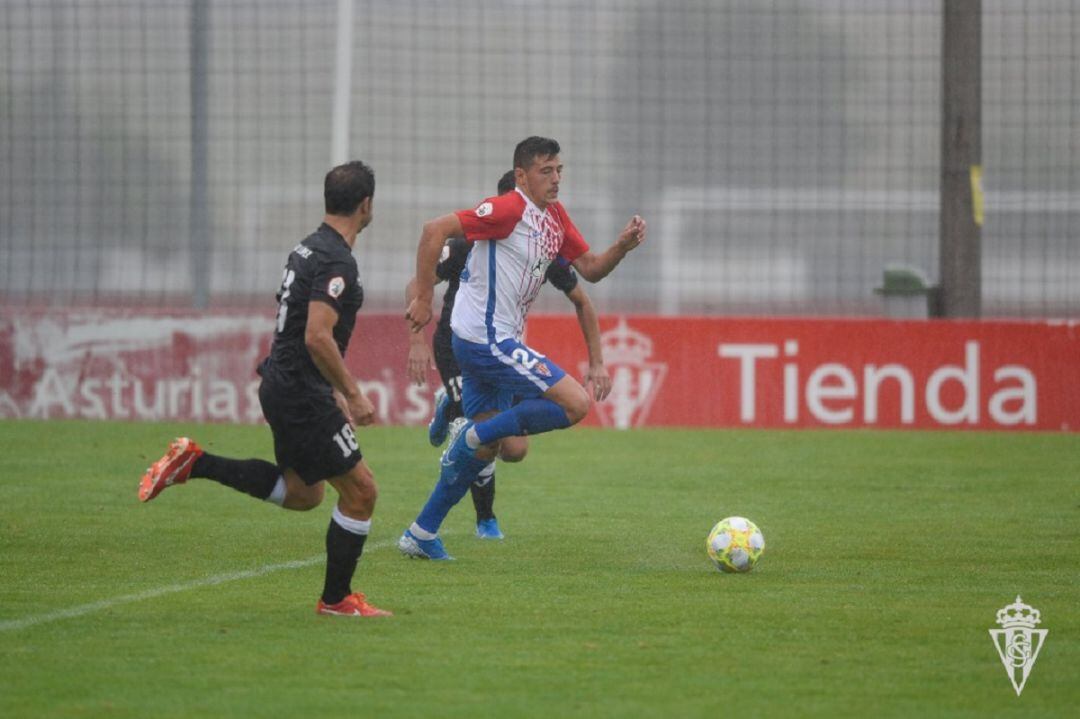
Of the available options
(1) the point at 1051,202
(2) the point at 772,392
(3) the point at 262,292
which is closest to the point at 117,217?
(3) the point at 262,292

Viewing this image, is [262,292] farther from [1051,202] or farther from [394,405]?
[1051,202]

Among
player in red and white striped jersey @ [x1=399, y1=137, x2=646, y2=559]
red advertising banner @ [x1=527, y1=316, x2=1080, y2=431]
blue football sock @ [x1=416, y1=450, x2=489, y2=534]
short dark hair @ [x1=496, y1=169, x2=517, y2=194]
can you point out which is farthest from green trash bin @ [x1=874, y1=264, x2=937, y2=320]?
blue football sock @ [x1=416, y1=450, x2=489, y2=534]

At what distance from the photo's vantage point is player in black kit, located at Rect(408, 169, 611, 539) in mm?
10035

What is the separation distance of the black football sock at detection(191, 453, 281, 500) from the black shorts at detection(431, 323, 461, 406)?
282cm

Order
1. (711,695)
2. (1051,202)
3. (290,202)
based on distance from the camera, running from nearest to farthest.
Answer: (711,695) < (1051,202) < (290,202)

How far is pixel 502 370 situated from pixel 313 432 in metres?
2.12

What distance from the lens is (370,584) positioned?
8.43 m

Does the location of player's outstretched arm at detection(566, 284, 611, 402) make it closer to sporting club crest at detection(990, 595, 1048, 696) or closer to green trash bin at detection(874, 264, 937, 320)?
sporting club crest at detection(990, 595, 1048, 696)

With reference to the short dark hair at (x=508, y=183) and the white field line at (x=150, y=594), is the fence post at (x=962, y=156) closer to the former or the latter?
the short dark hair at (x=508, y=183)

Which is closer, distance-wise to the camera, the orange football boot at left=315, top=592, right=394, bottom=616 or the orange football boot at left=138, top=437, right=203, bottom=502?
the orange football boot at left=315, top=592, right=394, bottom=616

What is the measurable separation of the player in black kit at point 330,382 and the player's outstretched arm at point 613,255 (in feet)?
6.64

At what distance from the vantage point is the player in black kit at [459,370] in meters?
10.0

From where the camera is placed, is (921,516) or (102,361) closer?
(921,516)

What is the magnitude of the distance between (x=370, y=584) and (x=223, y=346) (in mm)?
9240
